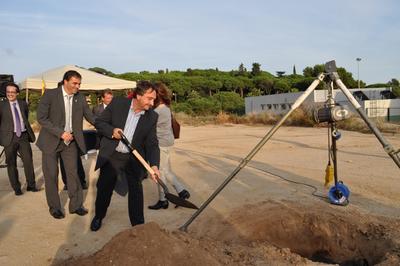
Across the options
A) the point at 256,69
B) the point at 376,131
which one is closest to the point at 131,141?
the point at 376,131

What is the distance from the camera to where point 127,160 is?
477 cm

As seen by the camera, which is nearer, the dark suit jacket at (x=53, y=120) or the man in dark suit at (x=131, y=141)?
the man in dark suit at (x=131, y=141)

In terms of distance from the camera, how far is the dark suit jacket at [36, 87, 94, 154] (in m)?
5.69

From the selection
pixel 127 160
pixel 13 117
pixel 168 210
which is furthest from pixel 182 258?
pixel 13 117

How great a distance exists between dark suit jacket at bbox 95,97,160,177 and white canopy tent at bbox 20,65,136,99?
33.3 feet

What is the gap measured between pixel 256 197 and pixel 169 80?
179ft

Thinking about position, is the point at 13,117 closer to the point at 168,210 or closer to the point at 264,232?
the point at 168,210

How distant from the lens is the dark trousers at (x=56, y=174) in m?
5.70

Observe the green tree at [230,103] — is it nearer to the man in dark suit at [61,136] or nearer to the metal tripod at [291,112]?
the man in dark suit at [61,136]

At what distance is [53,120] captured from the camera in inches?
228

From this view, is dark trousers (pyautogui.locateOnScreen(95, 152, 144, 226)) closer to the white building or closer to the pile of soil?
the pile of soil

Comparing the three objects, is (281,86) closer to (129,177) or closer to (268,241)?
(268,241)

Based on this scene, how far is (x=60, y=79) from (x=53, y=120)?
394 inches

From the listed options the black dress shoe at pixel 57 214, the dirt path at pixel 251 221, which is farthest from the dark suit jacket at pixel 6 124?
the black dress shoe at pixel 57 214
